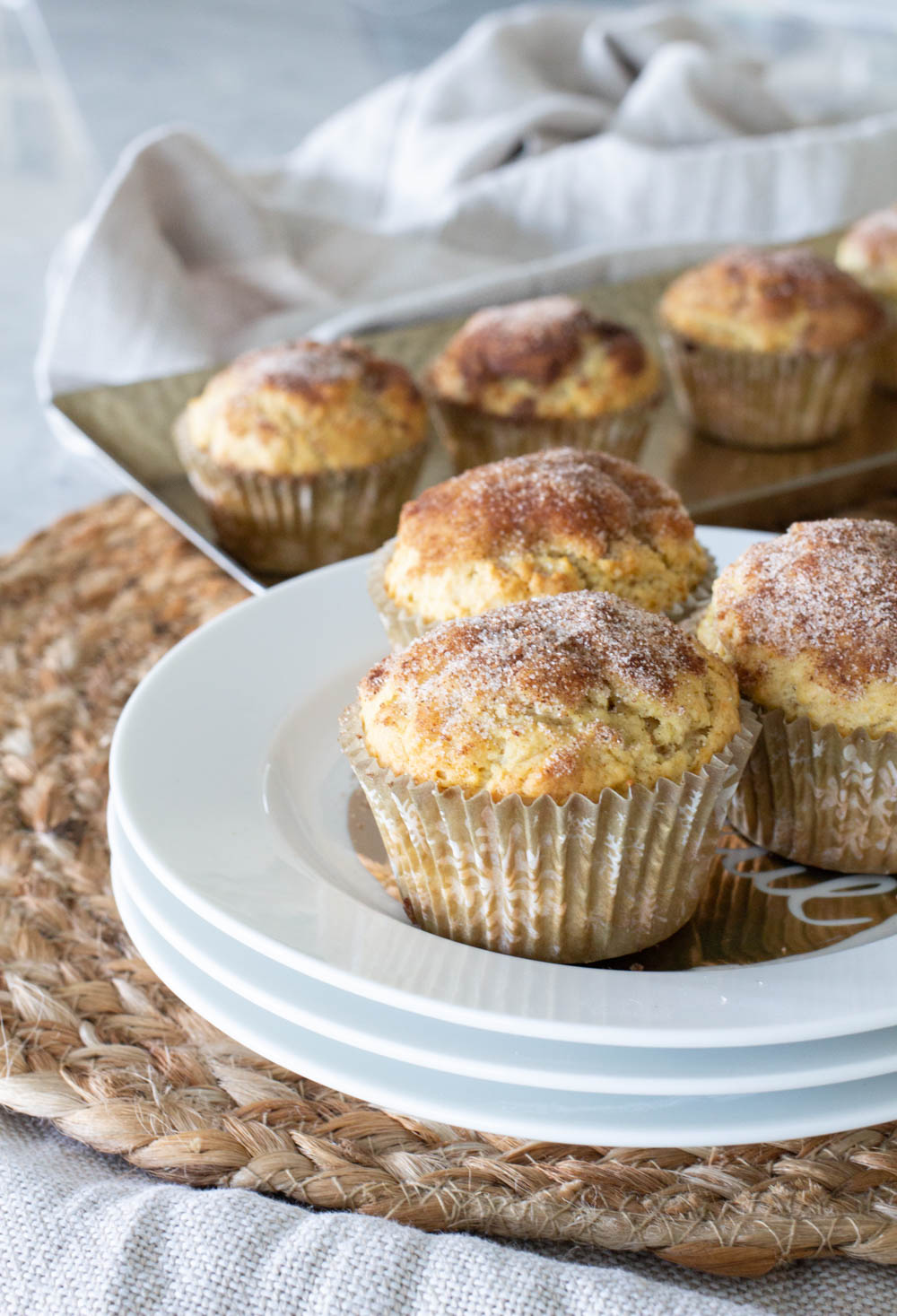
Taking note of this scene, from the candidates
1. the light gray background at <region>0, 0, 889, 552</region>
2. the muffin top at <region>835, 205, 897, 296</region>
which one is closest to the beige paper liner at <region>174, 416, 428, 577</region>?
the light gray background at <region>0, 0, 889, 552</region>

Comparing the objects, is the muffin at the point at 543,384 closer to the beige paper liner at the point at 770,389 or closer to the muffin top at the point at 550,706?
the beige paper liner at the point at 770,389

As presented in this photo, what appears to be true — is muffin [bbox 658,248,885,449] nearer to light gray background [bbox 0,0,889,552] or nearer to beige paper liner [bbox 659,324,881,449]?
beige paper liner [bbox 659,324,881,449]

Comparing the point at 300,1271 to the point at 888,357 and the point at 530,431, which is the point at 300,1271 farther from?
the point at 888,357

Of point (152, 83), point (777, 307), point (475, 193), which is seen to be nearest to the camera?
point (777, 307)

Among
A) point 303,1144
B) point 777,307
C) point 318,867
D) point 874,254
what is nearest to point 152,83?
point 874,254

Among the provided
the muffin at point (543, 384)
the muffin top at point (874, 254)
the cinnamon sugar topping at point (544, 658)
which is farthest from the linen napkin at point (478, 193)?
the cinnamon sugar topping at point (544, 658)

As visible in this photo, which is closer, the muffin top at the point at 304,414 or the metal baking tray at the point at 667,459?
the muffin top at the point at 304,414
